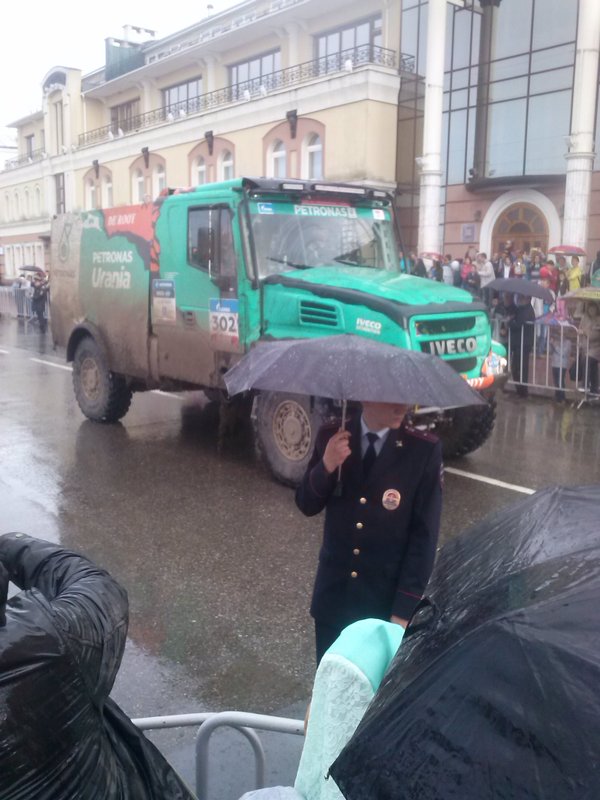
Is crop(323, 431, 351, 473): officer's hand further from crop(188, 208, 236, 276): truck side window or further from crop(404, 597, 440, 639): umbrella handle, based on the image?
crop(188, 208, 236, 276): truck side window

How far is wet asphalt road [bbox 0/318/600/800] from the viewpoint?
157 inches

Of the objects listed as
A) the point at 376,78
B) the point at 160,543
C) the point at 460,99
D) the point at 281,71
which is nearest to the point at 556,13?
the point at 460,99

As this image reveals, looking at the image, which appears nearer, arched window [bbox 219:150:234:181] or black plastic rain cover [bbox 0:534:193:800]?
black plastic rain cover [bbox 0:534:193:800]

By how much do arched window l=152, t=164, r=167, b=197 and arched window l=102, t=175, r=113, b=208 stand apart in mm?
4241

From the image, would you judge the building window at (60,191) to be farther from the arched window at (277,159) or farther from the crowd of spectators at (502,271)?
the crowd of spectators at (502,271)

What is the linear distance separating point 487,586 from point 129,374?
27.0 ft

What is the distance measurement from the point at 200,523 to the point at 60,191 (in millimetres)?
39373

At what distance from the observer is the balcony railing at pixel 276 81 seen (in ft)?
84.4

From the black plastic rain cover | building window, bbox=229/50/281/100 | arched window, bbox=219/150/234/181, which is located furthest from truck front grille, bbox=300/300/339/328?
building window, bbox=229/50/281/100

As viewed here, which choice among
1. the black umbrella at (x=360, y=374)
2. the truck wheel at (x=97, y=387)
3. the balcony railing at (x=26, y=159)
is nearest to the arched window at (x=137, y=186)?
the balcony railing at (x=26, y=159)

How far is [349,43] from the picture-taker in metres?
27.9

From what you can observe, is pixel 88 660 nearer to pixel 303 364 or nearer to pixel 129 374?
pixel 303 364

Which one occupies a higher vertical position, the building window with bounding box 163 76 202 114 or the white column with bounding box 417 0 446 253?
the building window with bounding box 163 76 202 114

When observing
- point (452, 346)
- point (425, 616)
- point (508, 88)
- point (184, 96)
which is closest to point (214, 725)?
point (425, 616)
